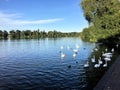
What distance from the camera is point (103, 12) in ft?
166

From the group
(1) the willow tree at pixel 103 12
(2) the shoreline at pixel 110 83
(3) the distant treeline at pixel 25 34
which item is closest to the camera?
(2) the shoreline at pixel 110 83

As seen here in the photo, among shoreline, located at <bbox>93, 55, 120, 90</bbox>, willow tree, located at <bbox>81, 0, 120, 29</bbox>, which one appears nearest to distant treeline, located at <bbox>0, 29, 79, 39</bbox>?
willow tree, located at <bbox>81, 0, 120, 29</bbox>

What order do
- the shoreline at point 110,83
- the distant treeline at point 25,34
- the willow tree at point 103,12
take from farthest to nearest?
1. the distant treeline at point 25,34
2. the willow tree at point 103,12
3. the shoreline at point 110,83

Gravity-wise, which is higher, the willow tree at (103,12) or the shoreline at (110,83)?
the willow tree at (103,12)

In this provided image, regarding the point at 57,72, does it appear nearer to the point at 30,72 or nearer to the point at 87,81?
the point at 30,72

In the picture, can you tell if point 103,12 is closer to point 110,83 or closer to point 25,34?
point 110,83

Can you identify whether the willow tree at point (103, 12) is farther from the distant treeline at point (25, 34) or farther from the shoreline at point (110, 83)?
the distant treeline at point (25, 34)

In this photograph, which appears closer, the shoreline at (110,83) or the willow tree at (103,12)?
the shoreline at (110,83)

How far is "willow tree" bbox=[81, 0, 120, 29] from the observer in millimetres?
40406

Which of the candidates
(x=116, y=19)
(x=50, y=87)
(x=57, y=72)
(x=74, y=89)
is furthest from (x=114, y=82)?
(x=116, y=19)

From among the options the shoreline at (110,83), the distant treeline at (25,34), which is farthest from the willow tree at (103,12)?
the distant treeline at (25,34)

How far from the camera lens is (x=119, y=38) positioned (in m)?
41.9

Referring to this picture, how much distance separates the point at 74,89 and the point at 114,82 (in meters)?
2.91

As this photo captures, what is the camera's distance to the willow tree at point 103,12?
4041 centimetres
